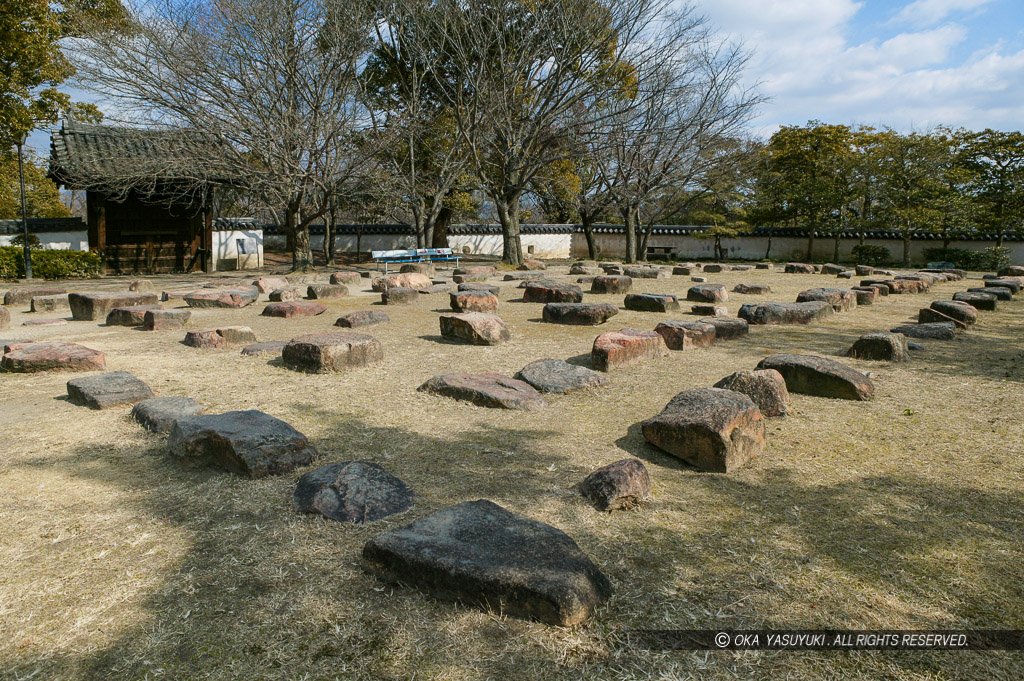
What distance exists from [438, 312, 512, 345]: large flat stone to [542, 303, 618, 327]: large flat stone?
1427 millimetres

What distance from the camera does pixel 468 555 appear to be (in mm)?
2443

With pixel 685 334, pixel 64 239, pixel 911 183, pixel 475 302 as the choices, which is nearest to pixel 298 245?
pixel 64 239

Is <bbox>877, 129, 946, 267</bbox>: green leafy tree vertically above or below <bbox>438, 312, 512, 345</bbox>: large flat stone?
above

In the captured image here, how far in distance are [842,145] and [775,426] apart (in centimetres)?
2933

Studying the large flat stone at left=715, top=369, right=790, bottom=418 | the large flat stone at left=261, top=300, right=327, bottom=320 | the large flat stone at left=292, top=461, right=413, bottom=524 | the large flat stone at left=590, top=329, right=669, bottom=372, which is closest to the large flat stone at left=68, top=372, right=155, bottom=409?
the large flat stone at left=292, top=461, right=413, bottom=524

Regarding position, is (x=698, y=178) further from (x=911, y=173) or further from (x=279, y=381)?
(x=279, y=381)

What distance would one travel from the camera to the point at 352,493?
320cm

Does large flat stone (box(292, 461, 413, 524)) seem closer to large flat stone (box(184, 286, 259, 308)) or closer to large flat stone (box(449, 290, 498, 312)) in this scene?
large flat stone (box(449, 290, 498, 312))

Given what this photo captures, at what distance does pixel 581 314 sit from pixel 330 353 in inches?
149

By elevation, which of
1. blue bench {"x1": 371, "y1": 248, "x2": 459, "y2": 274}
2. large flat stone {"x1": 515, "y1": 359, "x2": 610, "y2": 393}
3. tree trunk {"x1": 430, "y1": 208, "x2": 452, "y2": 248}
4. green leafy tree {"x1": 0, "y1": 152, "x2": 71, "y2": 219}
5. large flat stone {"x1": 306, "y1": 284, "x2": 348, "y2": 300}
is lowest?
large flat stone {"x1": 515, "y1": 359, "x2": 610, "y2": 393}

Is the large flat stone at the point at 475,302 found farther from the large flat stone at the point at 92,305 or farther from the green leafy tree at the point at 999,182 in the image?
the green leafy tree at the point at 999,182

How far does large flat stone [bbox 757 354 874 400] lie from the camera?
198 inches

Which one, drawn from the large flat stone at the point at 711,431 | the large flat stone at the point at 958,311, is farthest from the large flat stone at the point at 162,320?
the large flat stone at the point at 958,311

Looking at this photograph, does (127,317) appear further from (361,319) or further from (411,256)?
(411,256)
